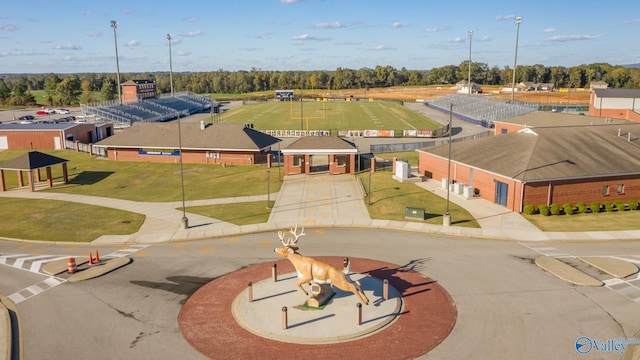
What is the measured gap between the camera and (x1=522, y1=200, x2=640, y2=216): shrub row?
39781 mm

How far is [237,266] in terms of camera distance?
30.0 meters

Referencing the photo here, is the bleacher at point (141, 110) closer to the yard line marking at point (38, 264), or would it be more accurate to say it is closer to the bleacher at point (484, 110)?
the yard line marking at point (38, 264)

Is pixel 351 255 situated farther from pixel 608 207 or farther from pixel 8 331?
pixel 608 207

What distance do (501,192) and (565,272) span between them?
15548mm

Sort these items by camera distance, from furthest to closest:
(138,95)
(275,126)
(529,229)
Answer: (138,95), (275,126), (529,229)

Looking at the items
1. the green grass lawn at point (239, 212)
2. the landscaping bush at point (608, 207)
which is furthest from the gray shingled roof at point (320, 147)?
the landscaping bush at point (608, 207)

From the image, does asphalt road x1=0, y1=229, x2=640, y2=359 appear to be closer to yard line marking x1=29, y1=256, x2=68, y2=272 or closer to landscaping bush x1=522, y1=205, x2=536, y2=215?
yard line marking x1=29, y1=256, x2=68, y2=272

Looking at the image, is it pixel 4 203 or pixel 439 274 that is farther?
pixel 4 203

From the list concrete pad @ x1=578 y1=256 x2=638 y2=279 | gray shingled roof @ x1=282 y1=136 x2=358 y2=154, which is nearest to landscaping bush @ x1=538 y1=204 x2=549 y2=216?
concrete pad @ x1=578 y1=256 x2=638 y2=279

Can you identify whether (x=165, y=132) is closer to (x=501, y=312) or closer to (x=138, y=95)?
(x=501, y=312)

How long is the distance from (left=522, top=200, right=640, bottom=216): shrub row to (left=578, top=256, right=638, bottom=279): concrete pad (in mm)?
9614

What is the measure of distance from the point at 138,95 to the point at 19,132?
56244mm

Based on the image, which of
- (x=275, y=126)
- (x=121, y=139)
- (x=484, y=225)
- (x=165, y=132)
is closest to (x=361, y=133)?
(x=275, y=126)

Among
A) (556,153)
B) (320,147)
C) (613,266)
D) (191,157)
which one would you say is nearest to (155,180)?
(191,157)
